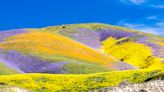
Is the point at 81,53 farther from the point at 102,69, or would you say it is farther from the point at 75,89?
the point at 75,89

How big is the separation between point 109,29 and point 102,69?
5217 cm

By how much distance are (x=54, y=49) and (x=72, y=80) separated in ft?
78.1

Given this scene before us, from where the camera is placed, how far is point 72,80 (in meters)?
50.9

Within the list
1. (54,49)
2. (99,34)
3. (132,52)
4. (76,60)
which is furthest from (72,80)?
(99,34)

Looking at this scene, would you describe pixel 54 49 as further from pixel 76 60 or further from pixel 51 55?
pixel 76 60

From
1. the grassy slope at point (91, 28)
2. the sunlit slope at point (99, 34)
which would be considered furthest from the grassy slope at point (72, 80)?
the grassy slope at point (91, 28)

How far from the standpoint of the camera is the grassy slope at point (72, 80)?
1885 inches

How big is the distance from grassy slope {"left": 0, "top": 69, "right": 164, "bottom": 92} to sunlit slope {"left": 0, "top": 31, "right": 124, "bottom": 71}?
14973mm

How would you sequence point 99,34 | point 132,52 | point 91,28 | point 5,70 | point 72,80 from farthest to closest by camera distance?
point 91,28 → point 99,34 → point 132,52 → point 5,70 → point 72,80

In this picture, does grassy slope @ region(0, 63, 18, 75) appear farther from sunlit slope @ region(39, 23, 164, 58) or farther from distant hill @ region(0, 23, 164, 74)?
sunlit slope @ region(39, 23, 164, 58)

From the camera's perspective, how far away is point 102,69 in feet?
212

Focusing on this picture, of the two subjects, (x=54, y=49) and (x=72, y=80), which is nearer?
(x=72, y=80)

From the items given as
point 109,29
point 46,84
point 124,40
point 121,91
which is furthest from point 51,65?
point 109,29

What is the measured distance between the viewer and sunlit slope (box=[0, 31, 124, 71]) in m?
69.8
